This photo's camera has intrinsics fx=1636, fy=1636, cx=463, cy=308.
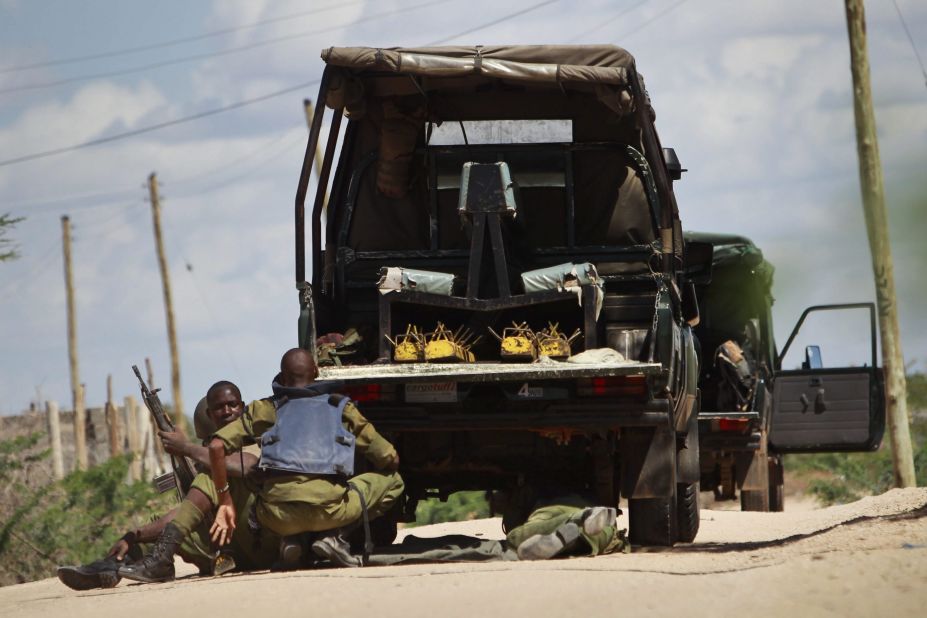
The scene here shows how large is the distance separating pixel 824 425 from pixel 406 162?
236 inches

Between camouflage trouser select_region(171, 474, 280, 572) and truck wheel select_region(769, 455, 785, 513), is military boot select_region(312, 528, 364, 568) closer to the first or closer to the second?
camouflage trouser select_region(171, 474, 280, 572)

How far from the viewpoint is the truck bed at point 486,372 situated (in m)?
9.36

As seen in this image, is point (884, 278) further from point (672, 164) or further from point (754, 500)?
point (672, 164)

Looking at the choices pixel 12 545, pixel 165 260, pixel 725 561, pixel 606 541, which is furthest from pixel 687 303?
pixel 165 260

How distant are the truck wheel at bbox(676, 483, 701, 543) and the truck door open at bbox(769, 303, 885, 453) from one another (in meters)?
4.07

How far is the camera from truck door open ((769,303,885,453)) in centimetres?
1510

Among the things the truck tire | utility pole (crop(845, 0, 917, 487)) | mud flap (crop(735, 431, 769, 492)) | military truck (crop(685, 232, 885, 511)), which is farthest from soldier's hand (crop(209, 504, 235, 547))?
utility pole (crop(845, 0, 917, 487))

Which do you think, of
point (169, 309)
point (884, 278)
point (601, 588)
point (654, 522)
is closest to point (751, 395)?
point (884, 278)

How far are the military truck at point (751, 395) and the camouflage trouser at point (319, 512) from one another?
17.9ft

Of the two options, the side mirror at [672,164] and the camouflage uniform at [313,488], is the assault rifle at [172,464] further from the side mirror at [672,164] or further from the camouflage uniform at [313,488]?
the side mirror at [672,164]

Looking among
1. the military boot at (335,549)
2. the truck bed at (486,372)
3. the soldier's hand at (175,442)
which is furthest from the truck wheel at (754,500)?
the soldier's hand at (175,442)

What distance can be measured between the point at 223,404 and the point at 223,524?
832 millimetres

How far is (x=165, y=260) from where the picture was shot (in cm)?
4188

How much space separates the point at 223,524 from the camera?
9.18 m
